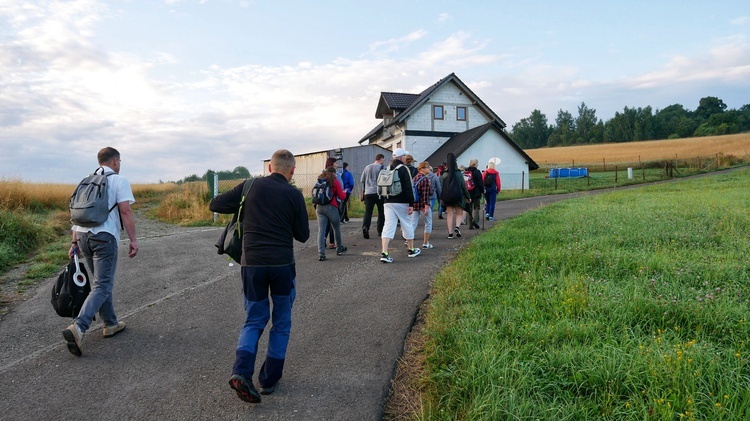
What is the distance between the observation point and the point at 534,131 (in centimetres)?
11744

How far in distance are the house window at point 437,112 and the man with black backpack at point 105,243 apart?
30.8 m

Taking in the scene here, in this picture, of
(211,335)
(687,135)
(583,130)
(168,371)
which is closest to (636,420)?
(168,371)

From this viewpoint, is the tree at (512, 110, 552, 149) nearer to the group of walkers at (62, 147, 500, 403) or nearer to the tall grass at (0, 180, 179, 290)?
the tall grass at (0, 180, 179, 290)

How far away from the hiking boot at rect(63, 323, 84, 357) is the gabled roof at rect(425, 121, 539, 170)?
27.3 metres

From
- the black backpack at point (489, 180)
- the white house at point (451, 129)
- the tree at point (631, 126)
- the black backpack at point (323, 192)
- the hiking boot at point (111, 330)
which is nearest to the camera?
the hiking boot at point (111, 330)

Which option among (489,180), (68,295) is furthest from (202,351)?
(489,180)

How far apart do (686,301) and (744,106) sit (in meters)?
130

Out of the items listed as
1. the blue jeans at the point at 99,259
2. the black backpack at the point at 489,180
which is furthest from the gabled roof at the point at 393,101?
the blue jeans at the point at 99,259

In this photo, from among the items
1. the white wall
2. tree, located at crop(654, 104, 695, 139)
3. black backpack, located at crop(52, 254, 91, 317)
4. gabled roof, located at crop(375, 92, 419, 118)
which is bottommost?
black backpack, located at crop(52, 254, 91, 317)

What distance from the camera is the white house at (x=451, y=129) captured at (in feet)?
107

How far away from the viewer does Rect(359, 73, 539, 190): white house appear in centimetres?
3262

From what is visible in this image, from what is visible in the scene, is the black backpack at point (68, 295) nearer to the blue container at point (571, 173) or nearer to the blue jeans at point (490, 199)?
the blue jeans at point (490, 199)

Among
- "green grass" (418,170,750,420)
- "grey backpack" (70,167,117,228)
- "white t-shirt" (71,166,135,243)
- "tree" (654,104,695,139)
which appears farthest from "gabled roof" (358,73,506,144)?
"tree" (654,104,695,139)

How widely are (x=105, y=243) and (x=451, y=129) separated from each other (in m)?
32.1
